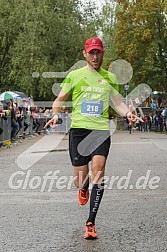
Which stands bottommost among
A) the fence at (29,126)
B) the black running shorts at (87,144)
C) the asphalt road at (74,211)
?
the fence at (29,126)

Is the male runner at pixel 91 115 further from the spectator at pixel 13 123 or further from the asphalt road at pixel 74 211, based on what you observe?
the spectator at pixel 13 123

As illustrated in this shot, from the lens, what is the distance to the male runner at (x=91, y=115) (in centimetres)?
640

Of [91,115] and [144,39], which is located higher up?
[144,39]

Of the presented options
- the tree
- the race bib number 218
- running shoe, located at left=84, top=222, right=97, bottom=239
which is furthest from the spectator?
the tree

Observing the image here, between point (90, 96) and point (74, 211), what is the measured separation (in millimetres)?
1760

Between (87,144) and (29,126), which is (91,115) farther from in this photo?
(29,126)

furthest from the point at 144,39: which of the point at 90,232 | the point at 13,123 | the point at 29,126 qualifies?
the point at 90,232

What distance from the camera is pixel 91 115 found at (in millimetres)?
6465

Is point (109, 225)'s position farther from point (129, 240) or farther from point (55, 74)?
point (55, 74)

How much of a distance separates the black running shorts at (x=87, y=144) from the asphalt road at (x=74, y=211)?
2.42 feet

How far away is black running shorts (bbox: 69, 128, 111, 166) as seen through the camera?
21.2 feet

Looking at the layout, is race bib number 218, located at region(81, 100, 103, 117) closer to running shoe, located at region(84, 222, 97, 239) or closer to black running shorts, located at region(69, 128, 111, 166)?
black running shorts, located at region(69, 128, 111, 166)

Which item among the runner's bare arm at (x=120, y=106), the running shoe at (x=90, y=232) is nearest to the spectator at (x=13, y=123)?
the runner's bare arm at (x=120, y=106)

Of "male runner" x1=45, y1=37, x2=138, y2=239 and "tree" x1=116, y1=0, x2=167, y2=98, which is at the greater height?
"tree" x1=116, y1=0, x2=167, y2=98
